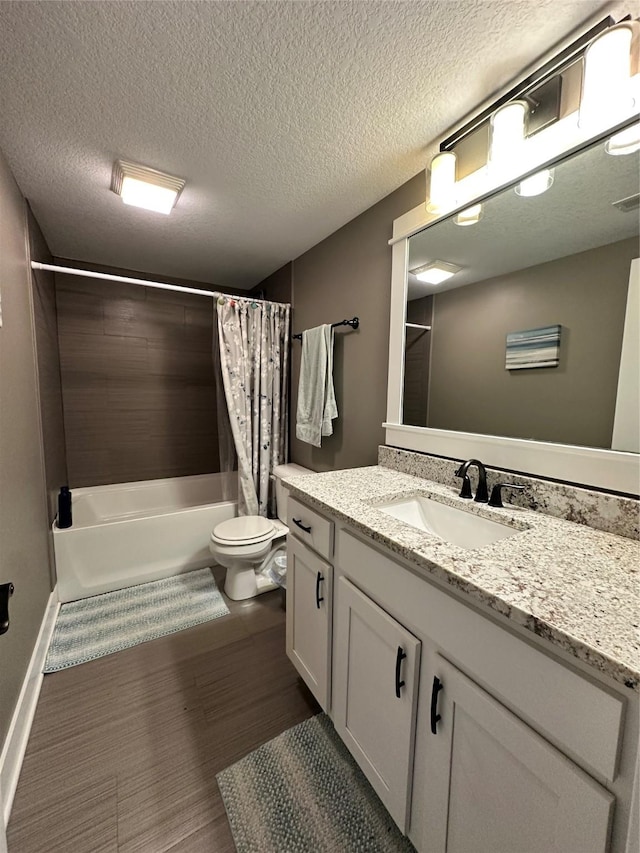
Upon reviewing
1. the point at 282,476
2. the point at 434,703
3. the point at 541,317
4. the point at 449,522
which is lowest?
the point at 434,703

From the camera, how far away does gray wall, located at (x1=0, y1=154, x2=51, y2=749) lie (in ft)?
3.96

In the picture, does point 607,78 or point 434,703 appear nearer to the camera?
point 434,703

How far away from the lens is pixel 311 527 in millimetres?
1221

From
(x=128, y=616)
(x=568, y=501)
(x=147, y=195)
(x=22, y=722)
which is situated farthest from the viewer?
(x=128, y=616)

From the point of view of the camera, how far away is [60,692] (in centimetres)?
141

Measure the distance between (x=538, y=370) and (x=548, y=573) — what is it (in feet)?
2.33

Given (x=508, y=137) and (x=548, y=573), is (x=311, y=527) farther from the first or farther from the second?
(x=508, y=137)

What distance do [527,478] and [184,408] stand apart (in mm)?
2785

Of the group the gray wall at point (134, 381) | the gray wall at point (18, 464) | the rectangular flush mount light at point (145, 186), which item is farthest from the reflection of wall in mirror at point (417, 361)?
the gray wall at point (134, 381)

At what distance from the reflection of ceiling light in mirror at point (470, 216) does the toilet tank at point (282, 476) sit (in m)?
1.65

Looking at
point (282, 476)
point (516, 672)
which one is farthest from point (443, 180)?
point (282, 476)

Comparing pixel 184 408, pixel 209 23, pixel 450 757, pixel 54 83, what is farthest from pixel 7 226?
pixel 450 757

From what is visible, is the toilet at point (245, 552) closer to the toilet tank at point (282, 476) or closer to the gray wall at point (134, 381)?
the toilet tank at point (282, 476)

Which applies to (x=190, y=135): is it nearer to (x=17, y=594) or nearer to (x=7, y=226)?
(x=7, y=226)
